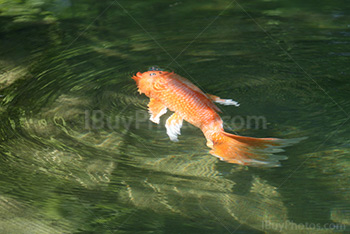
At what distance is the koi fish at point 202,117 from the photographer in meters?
2.78

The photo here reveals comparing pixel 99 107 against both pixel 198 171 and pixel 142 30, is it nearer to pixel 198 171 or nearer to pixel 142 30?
pixel 198 171

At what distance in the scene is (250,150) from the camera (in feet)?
9.13

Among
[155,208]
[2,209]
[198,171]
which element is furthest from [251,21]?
[2,209]

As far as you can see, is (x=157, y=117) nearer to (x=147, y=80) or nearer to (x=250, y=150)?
(x=147, y=80)

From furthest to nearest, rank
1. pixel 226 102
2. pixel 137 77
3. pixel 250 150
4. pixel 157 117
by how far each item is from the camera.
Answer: pixel 137 77 < pixel 226 102 < pixel 157 117 < pixel 250 150

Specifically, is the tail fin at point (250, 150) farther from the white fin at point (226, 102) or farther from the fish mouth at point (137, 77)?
the fish mouth at point (137, 77)

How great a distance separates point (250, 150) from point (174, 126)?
63 centimetres

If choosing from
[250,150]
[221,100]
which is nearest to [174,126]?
[221,100]

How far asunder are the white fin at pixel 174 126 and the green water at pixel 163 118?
0.25ft

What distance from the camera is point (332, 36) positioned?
426 cm

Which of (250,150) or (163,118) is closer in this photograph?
(250,150)

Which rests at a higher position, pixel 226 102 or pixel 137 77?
pixel 137 77

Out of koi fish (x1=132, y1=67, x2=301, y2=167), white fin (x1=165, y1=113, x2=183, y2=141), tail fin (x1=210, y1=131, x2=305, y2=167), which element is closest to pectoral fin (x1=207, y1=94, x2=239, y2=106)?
koi fish (x1=132, y1=67, x2=301, y2=167)

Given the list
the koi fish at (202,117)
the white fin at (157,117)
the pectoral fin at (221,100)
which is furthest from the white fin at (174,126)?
the pectoral fin at (221,100)
